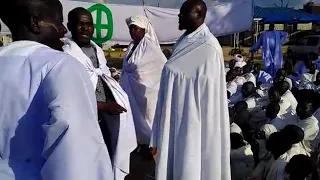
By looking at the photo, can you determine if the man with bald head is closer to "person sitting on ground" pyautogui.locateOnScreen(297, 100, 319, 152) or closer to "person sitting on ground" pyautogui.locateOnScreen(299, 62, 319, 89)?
"person sitting on ground" pyautogui.locateOnScreen(297, 100, 319, 152)

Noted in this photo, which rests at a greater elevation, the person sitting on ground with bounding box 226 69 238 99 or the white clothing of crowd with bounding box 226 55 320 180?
the white clothing of crowd with bounding box 226 55 320 180

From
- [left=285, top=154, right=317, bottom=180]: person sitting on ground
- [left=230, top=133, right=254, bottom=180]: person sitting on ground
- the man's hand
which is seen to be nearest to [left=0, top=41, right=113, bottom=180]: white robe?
the man's hand

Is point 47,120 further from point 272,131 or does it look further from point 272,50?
point 272,50

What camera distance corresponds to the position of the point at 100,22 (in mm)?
8625

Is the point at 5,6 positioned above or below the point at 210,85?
above

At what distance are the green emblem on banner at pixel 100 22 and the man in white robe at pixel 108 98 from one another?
4.85 metres

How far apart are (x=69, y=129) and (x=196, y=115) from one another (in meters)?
2.40

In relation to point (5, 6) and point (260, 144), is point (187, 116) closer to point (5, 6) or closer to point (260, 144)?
point (260, 144)

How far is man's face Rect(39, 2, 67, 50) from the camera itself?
175cm

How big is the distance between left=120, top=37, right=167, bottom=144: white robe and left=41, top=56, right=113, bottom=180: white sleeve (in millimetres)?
4380

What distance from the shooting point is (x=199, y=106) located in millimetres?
3938

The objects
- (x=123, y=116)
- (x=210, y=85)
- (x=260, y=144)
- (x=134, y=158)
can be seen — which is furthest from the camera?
(x=134, y=158)

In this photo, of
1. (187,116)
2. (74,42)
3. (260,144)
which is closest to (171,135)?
(187,116)

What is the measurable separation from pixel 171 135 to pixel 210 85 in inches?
18.1
